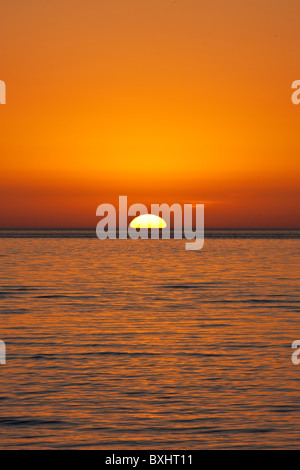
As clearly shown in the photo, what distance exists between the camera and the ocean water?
15555 millimetres

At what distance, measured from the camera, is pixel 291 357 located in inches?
923

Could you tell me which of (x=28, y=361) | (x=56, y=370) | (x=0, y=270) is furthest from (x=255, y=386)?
(x=0, y=270)

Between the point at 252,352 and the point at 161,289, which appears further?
the point at 161,289

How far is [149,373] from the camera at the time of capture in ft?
69.2

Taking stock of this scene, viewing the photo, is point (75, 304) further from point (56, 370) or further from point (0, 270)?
point (0, 270)

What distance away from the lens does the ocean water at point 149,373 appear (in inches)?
612

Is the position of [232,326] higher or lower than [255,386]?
higher
